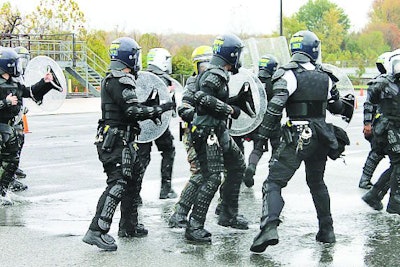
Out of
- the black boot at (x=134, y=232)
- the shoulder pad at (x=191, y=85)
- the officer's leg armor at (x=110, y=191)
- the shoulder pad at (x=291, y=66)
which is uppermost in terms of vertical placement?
the shoulder pad at (x=291, y=66)

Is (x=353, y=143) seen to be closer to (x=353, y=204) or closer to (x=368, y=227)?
(x=353, y=204)

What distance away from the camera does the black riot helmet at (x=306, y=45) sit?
244 inches

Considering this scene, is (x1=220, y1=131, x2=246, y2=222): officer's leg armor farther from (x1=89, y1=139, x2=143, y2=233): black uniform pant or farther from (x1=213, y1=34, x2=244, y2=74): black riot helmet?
(x1=89, y1=139, x2=143, y2=233): black uniform pant

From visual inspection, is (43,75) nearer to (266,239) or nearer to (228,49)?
(228,49)

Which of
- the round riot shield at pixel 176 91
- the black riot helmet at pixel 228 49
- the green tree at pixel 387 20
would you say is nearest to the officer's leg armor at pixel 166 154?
the round riot shield at pixel 176 91

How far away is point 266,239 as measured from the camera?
5.85 meters

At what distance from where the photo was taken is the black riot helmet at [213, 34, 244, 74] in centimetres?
646

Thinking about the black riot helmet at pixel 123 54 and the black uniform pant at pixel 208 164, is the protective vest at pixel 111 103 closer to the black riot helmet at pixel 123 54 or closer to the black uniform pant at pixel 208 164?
the black riot helmet at pixel 123 54

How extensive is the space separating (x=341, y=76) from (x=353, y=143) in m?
7.58

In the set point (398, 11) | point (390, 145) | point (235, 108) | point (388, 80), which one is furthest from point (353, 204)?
point (398, 11)

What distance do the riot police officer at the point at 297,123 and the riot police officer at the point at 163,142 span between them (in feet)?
7.06

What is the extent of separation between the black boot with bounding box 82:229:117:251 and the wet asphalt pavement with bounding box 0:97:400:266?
0.27ft

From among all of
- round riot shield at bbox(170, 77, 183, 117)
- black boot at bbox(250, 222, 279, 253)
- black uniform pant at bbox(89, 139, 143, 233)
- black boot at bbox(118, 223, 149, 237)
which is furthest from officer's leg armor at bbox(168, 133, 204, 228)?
round riot shield at bbox(170, 77, 183, 117)

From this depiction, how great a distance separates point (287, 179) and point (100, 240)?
5.61 feet
